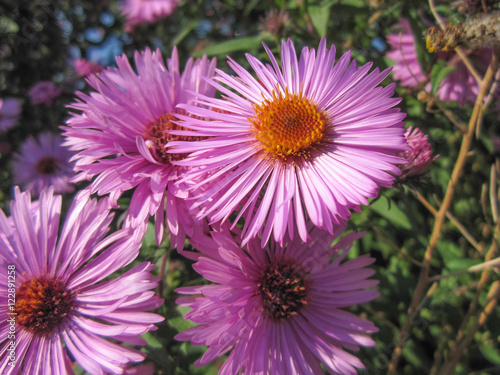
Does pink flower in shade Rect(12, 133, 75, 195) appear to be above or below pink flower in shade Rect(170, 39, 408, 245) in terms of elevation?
above

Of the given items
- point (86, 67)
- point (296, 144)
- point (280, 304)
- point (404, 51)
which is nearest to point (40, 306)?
point (280, 304)

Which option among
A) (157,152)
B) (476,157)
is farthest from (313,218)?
(476,157)

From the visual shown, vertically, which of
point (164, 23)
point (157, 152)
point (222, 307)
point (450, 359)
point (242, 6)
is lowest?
point (450, 359)

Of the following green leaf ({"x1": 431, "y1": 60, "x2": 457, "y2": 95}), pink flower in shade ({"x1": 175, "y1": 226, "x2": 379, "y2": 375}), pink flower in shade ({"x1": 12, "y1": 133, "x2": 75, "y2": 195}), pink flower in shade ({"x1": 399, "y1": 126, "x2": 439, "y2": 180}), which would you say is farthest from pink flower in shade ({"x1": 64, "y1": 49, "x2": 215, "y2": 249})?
pink flower in shade ({"x1": 12, "y1": 133, "x2": 75, "y2": 195})

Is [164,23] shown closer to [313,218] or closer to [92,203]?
[92,203]

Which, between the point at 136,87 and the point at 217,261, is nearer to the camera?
the point at 217,261

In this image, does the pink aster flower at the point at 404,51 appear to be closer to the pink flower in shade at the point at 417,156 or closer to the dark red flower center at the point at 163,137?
the pink flower in shade at the point at 417,156

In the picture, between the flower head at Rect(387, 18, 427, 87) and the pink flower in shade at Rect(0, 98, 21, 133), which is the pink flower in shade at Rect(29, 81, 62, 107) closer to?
the pink flower in shade at Rect(0, 98, 21, 133)
